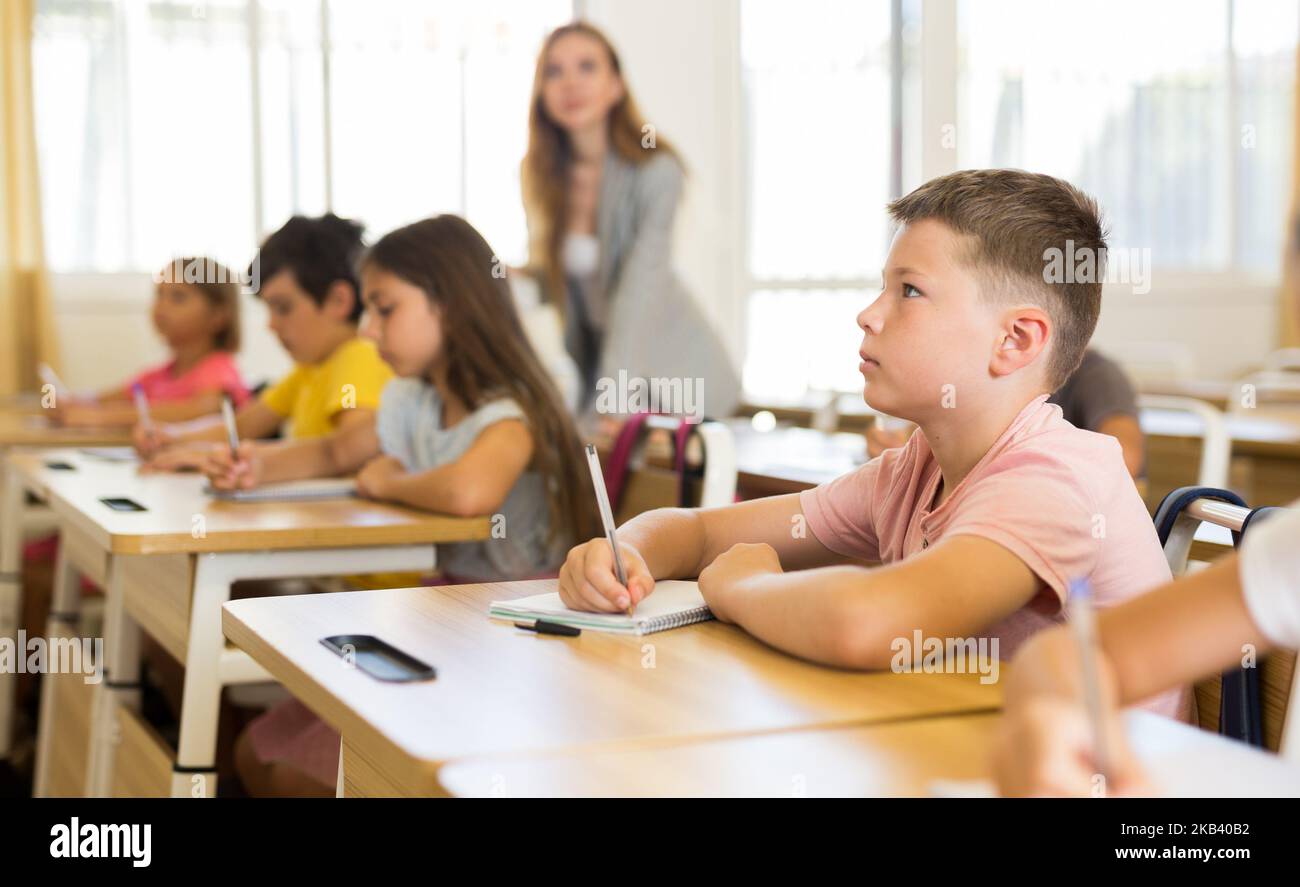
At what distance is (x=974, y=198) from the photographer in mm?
1377

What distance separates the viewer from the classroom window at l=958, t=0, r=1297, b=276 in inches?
266

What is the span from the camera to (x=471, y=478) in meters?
2.25

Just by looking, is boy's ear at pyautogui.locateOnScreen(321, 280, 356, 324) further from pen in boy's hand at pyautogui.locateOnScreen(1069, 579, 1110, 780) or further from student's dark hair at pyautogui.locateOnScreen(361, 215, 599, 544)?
pen in boy's hand at pyautogui.locateOnScreen(1069, 579, 1110, 780)

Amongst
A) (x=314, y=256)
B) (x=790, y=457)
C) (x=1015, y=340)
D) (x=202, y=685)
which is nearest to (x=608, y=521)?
(x=1015, y=340)

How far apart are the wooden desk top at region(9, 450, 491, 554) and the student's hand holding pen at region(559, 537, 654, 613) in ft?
2.57

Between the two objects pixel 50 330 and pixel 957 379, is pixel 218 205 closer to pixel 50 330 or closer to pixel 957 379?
pixel 50 330

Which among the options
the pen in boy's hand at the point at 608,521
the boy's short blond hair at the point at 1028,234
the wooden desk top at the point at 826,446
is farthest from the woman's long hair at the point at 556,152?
the pen in boy's hand at the point at 608,521

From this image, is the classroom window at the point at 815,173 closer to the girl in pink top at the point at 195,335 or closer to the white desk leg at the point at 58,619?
the girl in pink top at the point at 195,335

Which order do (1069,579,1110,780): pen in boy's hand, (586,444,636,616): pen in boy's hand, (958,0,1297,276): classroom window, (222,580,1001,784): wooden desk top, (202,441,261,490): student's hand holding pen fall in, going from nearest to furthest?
(1069,579,1110,780): pen in boy's hand → (222,580,1001,784): wooden desk top → (586,444,636,616): pen in boy's hand → (202,441,261,490): student's hand holding pen → (958,0,1297,276): classroom window

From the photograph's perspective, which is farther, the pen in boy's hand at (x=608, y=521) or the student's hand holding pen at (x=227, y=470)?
the student's hand holding pen at (x=227, y=470)

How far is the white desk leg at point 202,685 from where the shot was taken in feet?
6.55

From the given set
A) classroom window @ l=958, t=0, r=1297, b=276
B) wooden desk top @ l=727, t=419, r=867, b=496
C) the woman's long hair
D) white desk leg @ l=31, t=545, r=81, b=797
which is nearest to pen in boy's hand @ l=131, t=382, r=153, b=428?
white desk leg @ l=31, t=545, r=81, b=797

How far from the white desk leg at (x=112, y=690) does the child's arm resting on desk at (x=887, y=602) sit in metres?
1.49

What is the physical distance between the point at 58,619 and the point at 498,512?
1.21 m
